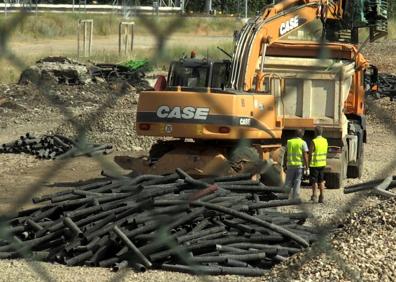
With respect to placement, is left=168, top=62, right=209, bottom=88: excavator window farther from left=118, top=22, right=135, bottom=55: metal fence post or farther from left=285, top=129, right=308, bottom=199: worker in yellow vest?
left=285, top=129, right=308, bottom=199: worker in yellow vest

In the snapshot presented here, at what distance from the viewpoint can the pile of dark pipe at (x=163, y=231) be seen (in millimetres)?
6594

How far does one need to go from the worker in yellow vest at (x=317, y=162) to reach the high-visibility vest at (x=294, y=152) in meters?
0.42

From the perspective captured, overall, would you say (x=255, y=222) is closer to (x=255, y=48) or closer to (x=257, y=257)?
(x=257, y=257)

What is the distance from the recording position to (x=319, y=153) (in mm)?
10898

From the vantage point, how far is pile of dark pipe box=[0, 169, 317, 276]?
21.6ft

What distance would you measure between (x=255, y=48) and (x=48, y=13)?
28.8ft

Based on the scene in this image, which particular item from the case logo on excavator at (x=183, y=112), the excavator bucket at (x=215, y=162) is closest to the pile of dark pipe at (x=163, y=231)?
the case logo on excavator at (x=183, y=112)

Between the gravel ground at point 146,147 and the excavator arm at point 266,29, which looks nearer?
the gravel ground at point 146,147

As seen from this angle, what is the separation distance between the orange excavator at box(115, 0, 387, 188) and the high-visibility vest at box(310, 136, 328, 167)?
1.32 feet

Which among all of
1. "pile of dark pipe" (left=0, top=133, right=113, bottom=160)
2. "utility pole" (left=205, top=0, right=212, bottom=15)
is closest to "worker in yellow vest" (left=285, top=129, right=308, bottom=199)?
"pile of dark pipe" (left=0, top=133, right=113, bottom=160)

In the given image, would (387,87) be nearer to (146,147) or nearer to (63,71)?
(63,71)

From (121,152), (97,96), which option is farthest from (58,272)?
(97,96)

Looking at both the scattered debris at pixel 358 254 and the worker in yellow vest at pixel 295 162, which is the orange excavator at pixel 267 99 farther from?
the scattered debris at pixel 358 254

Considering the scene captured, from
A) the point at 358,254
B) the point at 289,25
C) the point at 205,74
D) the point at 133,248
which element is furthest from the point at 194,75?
the point at 358,254
